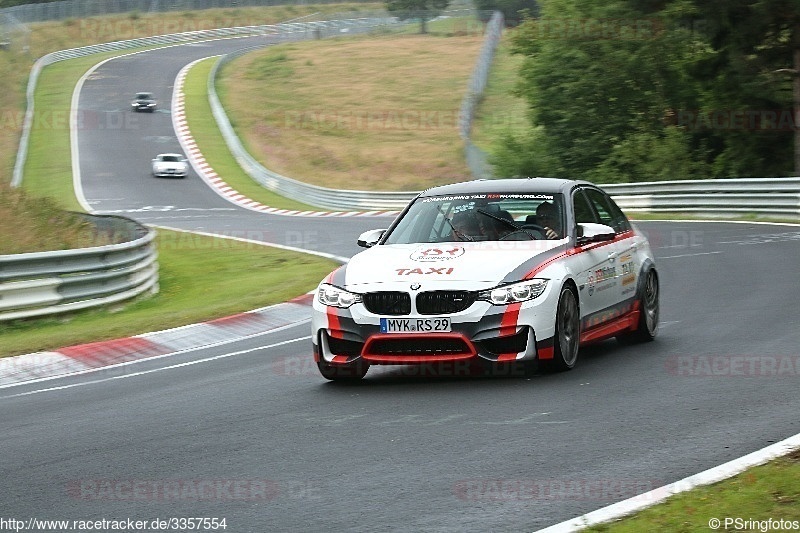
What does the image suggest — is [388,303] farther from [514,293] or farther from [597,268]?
[597,268]

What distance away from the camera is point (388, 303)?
9.28m

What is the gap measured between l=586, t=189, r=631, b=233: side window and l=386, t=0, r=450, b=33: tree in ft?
307

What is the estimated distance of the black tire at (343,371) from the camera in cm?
954

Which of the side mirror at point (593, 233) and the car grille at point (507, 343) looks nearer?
the car grille at point (507, 343)

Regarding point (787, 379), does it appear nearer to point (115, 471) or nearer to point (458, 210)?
point (458, 210)

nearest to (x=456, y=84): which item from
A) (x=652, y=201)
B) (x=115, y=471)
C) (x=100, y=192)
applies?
(x=100, y=192)

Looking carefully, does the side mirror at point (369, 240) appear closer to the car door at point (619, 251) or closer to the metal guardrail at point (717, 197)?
the car door at point (619, 251)

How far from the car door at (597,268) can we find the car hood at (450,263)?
0.37 meters

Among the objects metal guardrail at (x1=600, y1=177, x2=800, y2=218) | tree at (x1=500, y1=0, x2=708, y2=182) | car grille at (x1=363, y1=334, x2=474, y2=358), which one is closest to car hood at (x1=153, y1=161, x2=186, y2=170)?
tree at (x1=500, y1=0, x2=708, y2=182)

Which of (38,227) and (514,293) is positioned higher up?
(514,293)

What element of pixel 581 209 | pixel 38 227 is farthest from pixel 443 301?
pixel 38 227

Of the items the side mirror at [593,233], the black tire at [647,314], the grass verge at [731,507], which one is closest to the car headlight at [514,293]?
the side mirror at [593,233]

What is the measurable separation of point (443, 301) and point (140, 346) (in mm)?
5310

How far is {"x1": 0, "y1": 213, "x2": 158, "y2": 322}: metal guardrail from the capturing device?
1542 centimetres
